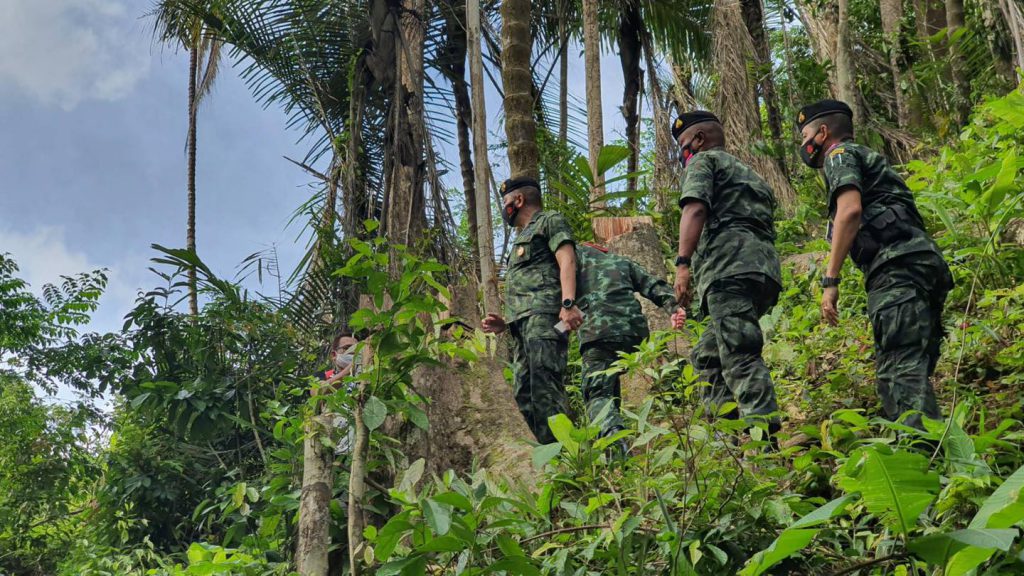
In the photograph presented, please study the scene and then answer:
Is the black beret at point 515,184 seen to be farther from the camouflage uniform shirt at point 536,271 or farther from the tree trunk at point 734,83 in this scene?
the tree trunk at point 734,83

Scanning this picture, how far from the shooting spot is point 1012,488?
2.09 metres

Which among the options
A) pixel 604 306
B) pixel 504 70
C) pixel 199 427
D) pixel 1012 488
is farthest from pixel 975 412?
pixel 199 427

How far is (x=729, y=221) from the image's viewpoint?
4.39 meters

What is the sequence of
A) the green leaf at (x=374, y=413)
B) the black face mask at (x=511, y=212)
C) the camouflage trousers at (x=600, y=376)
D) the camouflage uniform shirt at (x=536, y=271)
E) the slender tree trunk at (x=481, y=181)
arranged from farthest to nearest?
the slender tree trunk at (x=481, y=181) < the black face mask at (x=511, y=212) < the camouflage uniform shirt at (x=536, y=271) < the camouflage trousers at (x=600, y=376) < the green leaf at (x=374, y=413)

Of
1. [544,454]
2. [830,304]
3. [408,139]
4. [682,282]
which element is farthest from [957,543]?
[408,139]

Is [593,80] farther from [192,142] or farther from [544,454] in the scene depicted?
[192,142]

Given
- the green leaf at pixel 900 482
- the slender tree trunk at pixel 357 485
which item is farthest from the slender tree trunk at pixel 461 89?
the green leaf at pixel 900 482

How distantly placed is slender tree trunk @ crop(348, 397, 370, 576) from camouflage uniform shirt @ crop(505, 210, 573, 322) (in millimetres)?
1733

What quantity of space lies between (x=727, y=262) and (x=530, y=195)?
1483 millimetres

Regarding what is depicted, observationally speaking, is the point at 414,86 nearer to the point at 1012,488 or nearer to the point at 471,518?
the point at 471,518

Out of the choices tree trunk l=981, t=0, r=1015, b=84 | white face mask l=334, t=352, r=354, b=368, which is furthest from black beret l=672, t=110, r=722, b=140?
tree trunk l=981, t=0, r=1015, b=84

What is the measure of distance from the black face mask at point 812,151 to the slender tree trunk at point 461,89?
17.5ft

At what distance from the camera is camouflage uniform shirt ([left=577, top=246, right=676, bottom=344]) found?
15.8 ft

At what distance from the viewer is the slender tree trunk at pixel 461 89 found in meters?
9.73
